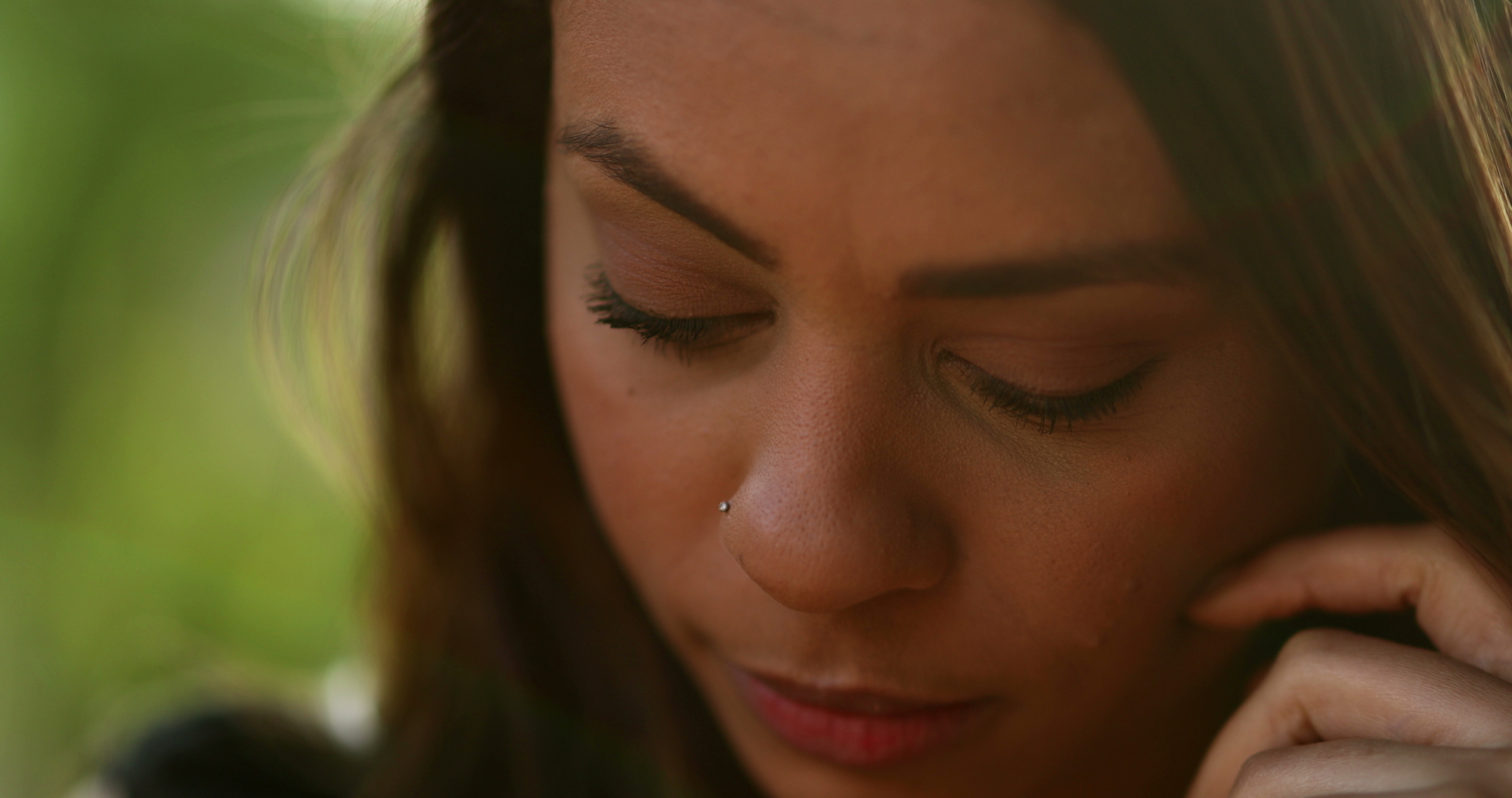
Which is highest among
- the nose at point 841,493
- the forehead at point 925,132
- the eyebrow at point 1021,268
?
the forehead at point 925,132

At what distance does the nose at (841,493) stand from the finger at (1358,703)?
0.32m

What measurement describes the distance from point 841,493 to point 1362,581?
1.61 feet

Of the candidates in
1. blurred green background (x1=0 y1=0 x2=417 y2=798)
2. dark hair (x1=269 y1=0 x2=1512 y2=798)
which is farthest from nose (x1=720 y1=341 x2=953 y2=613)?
blurred green background (x1=0 y1=0 x2=417 y2=798)

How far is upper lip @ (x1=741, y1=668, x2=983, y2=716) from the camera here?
990 mm

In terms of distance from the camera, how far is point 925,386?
850 millimetres

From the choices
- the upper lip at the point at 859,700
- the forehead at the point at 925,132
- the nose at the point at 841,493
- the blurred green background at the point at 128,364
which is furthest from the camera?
the blurred green background at the point at 128,364

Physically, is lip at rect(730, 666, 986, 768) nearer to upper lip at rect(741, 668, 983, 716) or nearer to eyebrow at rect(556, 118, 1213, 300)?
upper lip at rect(741, 668, 983, 716)

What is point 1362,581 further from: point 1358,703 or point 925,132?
point 925,132

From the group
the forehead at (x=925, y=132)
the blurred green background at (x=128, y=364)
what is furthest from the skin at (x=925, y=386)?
the blurred green background at (x=128, y=364)

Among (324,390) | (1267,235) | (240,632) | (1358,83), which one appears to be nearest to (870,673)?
(1267,235)

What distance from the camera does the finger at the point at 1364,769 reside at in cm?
75

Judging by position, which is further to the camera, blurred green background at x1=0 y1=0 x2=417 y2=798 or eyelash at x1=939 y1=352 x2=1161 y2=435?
blurred green background at x1=0 y1=0 x2=417 y2=798

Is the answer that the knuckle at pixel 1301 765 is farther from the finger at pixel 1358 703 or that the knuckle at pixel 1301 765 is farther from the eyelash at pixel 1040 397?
the eyelash at pixel 1040 397

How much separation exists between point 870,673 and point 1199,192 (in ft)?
1.55
